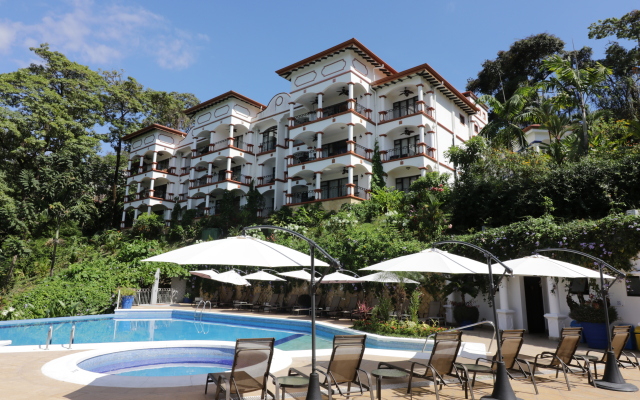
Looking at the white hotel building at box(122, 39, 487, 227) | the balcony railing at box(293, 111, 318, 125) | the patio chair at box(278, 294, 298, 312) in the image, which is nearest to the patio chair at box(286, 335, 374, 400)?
the patio chair at box(278, 294, 298, 312)

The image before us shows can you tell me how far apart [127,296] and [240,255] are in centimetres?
1718

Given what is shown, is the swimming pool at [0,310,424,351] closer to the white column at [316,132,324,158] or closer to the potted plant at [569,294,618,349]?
the potted plant at [569,294,618,349]

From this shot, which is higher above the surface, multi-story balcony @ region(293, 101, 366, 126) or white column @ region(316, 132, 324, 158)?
multi-story balcony @ region(293, 101, 366, 126)

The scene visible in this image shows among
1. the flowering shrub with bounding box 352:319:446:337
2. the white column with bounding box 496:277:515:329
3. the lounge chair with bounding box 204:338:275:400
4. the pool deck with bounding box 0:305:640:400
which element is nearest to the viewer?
the lounge chair with bounding box 204:338:275:400

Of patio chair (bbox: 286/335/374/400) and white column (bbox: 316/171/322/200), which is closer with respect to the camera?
patio chair (bbox: 286/335/374/400)

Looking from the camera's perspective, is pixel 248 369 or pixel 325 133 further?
pixel 325 133

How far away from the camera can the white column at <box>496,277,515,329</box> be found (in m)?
13.9

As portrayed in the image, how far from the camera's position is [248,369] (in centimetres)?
551

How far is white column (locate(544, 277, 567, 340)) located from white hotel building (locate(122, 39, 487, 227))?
15620 mm

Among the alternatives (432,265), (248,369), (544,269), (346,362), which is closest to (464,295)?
(544,269)

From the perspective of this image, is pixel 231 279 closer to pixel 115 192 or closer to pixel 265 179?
pixel 265 179

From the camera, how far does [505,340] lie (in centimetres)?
692

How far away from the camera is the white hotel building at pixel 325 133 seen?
2934cm

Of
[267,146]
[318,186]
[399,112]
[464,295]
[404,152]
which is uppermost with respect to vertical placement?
[399,112]
